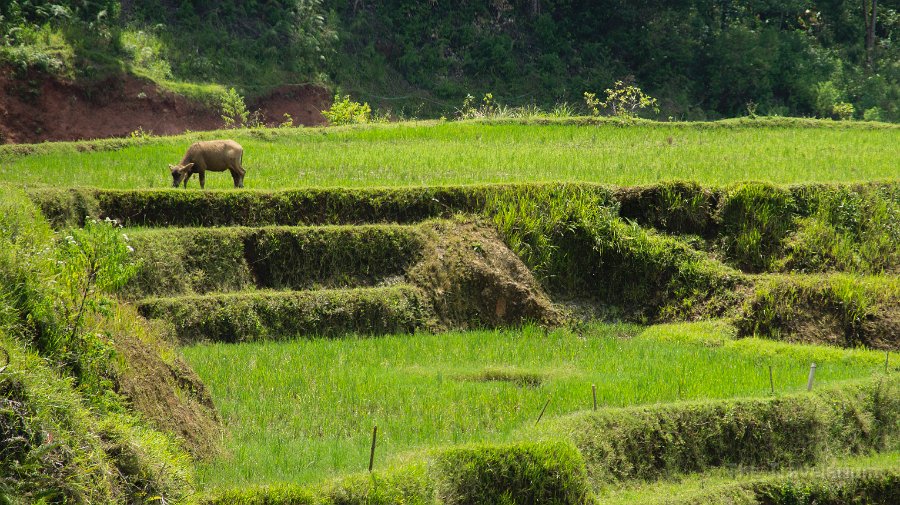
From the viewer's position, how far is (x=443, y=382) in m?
8.38

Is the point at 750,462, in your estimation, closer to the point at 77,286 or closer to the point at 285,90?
the point at 77,286

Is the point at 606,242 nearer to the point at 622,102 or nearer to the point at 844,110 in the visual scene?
the point at 622,102

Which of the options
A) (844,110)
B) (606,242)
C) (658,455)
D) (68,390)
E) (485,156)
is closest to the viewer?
(68,390)

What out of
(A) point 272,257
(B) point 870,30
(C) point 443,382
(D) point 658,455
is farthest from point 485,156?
(B) point 870,30

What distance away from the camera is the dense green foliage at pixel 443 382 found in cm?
695

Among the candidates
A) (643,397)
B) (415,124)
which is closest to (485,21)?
(415,124)

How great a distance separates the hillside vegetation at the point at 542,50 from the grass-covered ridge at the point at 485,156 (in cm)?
820

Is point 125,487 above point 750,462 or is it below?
above

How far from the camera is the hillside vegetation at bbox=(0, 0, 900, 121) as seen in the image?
2470 centimetres

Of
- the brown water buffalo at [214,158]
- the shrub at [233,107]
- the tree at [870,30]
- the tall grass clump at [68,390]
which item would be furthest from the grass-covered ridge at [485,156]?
the tree at [870,30]

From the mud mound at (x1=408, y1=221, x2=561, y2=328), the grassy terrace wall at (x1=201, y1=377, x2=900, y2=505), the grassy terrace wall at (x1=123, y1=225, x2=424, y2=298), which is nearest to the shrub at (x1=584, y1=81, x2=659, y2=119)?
the mud mound at (x1=408, y1=221, x2=561, y2=328)

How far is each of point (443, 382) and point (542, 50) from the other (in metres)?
22.2

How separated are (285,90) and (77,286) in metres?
18.4

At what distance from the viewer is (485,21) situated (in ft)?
96.3
